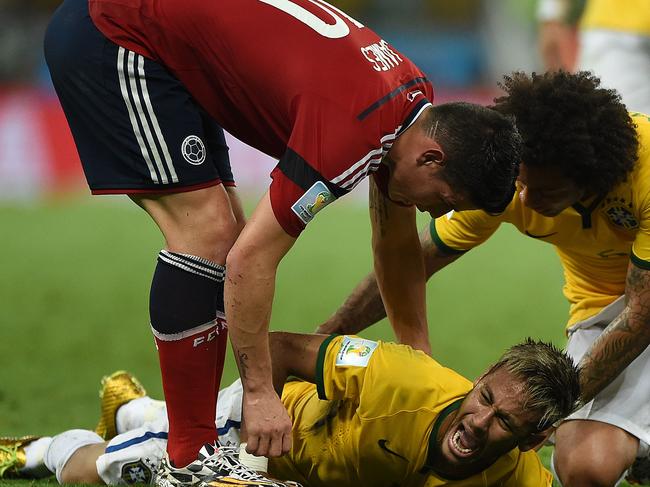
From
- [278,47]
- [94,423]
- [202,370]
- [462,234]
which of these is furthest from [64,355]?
[278,47]

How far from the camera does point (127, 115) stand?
3.03 m

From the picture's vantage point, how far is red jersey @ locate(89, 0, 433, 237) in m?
2.78

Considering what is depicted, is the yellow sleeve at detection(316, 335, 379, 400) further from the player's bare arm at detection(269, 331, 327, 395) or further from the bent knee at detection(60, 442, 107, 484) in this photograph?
the bent knee at detection(60, 442, 107, 484)

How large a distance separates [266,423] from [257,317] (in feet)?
0.87

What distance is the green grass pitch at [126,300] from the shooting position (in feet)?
17.2

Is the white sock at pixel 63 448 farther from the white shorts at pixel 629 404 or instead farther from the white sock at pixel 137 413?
the white shorts at pixel 629 404

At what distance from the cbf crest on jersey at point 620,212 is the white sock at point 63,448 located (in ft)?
5.61

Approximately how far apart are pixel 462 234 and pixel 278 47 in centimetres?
141

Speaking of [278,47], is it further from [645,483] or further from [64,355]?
[64,355]

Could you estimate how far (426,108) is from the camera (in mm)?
2955

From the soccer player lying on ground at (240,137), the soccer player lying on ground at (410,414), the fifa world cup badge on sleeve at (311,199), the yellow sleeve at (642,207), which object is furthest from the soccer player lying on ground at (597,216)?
the fifa world cup badge on sleeve at (311,199)

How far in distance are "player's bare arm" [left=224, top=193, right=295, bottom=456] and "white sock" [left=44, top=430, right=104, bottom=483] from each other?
2.83 ft

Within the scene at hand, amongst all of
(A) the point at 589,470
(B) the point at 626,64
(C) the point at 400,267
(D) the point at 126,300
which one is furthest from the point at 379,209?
(D) the point at 126,300

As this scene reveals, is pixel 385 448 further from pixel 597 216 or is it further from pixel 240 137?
pixel 597 216
